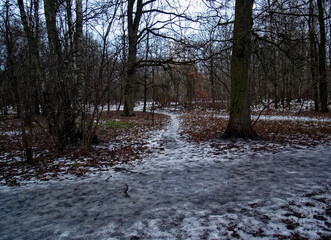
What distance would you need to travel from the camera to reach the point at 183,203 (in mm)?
3189

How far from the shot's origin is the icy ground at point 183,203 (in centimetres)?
249

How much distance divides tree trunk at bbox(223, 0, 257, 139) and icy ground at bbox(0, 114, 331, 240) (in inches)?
92.1

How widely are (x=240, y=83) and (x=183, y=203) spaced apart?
5.42 m

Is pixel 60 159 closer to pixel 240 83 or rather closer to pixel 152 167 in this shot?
pixel 152 167

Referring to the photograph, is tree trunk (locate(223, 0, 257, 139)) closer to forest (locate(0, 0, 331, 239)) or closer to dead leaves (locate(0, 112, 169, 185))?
forest (locate(0, 0, 331, 239))

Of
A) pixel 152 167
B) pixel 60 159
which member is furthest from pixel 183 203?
pixel 60 159

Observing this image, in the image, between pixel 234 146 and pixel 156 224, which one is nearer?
pixel 156 224

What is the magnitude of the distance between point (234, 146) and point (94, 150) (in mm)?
4560

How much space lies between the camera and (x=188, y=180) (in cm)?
418

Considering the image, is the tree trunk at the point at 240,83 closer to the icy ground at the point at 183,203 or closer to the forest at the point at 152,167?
the forest at the point at 152,167

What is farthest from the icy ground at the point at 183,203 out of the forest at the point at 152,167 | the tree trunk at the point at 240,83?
the tree trunk at the point at 240,83

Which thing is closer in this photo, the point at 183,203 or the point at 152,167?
the point at 183,203

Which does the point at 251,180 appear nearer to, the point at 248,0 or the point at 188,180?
the point at 188,180

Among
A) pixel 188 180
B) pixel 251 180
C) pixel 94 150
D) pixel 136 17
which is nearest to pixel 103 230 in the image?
pixel 188 180
